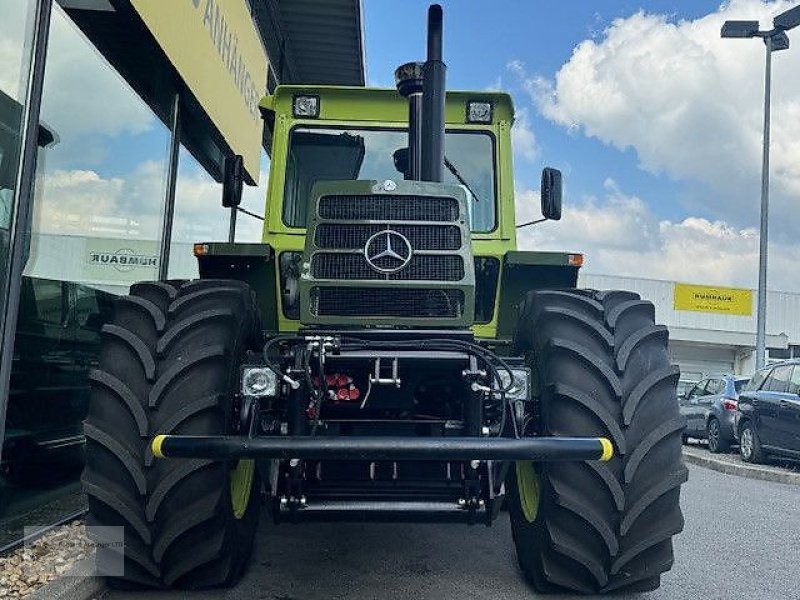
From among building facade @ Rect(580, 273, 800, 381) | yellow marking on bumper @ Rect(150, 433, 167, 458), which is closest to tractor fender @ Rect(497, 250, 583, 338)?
yellow marking on bumper @ Rect(150, 433, 167, 458)

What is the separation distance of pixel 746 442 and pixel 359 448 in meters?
10.6

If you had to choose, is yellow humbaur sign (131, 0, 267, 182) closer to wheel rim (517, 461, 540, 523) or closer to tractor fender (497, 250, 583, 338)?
tractor fender (497, 250, 583, 338)

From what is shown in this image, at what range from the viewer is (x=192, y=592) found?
3.90 meters

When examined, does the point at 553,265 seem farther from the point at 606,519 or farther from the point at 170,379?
the point at 170,379

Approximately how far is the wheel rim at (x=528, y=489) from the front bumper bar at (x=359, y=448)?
815 mm

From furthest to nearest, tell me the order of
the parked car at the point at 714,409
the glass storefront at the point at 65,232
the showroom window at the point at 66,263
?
1. the parked car at the point at 714,409
2. the showroom window at the point at 66,263
3. the glass storefront at the point at 65,232

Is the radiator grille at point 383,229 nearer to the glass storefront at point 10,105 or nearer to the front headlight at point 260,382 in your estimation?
the front headlight at point 260,382

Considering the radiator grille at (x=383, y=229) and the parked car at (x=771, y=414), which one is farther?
the parked car at (x=771, y=414)

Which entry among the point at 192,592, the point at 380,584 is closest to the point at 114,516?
the point at 192,592

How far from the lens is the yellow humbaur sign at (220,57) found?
20.8ft

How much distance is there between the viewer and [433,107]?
14.8ft

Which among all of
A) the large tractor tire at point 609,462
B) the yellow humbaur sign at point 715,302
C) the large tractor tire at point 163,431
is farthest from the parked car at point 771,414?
the yellow humbaur sign at point 715,302

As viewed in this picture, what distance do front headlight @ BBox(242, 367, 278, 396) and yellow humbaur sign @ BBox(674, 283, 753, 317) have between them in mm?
31177

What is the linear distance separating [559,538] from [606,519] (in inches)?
9.1
